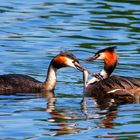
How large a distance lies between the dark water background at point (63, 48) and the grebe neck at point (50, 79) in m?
0.17

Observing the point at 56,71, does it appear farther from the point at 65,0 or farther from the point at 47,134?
the point at 65,0

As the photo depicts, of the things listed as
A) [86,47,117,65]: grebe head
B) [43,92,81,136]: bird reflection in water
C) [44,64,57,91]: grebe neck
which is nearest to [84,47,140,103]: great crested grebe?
[86,47,117,65]: grebe head

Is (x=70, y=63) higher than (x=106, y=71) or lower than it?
higher

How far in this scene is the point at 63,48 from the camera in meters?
21.4

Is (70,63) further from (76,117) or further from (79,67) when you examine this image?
(76,117)

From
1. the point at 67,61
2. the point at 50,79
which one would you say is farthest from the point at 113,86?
the point at 50,79

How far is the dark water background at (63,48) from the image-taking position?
47.9 feet

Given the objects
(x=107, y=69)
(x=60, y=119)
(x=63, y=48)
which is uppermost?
(x=63, y=48)

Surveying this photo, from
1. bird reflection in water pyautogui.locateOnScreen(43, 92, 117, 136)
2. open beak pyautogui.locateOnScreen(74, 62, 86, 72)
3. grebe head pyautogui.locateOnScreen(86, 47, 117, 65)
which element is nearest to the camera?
bird reflection in water pyautogui.locateOnScreen(43, 92, 117, 136)

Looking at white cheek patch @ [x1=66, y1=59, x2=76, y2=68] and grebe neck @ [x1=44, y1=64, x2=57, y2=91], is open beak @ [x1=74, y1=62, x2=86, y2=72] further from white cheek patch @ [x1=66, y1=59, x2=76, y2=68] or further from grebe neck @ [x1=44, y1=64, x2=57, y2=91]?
grebe neck @ [x1=44, y1=64, x2=57, y2=91]

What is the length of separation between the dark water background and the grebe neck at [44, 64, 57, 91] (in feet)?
0.57

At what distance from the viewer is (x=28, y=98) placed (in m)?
17.4

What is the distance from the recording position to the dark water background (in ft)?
47.9

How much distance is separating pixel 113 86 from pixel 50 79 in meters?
1.52
